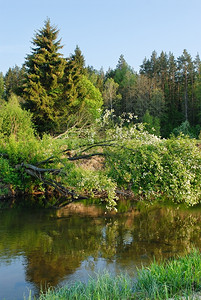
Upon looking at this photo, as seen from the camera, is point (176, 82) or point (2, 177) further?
point (176, 82)

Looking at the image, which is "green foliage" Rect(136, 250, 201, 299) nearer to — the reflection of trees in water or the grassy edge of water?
the grassy edge of water

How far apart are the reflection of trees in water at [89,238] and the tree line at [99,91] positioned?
5.13 metres

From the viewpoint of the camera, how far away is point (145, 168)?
1470 centimetres

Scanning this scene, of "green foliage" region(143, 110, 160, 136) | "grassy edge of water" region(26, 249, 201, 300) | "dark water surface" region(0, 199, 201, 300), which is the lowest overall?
"dark water surface" region(0, 199, 201, 300)

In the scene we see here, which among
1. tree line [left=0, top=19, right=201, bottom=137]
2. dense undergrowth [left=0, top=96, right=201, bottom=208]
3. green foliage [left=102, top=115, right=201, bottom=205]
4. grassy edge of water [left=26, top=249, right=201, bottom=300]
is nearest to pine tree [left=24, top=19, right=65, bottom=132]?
tree line [left=0, top=19, right=201, bottom=137]

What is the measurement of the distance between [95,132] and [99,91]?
144 ft

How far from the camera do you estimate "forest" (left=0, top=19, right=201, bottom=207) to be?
14734 mm

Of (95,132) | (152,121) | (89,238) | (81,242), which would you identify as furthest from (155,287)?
(152,121)

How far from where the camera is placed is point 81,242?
13188 mm

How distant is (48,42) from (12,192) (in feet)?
74.8

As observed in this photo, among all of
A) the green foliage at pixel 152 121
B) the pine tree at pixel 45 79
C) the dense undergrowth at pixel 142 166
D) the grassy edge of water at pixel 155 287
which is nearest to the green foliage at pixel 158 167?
the dense undergrowth at pixel 142 166

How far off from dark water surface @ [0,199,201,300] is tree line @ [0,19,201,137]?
17.1 feet

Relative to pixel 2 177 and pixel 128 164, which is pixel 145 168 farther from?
pixel 2 177

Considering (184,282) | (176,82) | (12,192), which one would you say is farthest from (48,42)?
(176,82)
